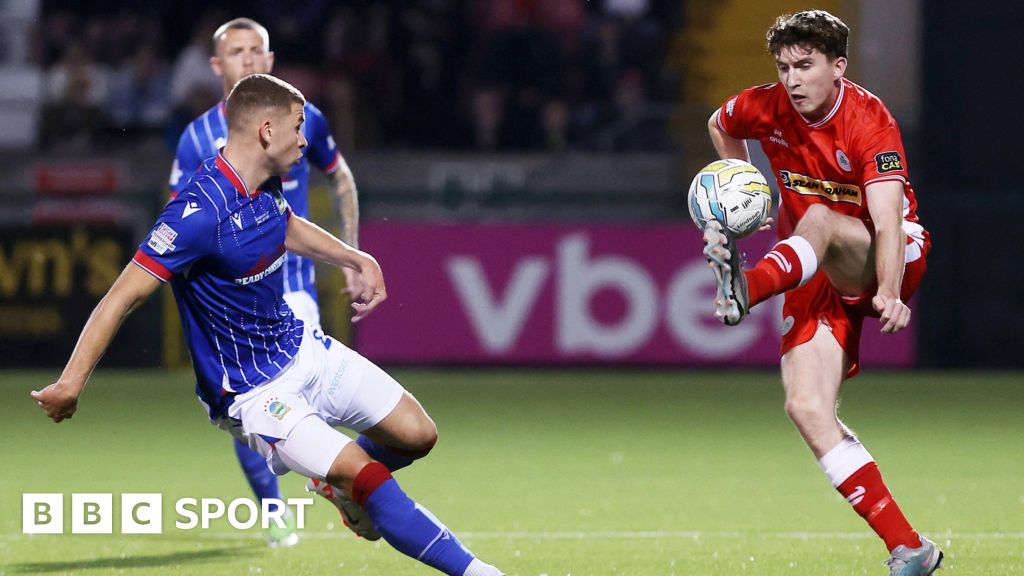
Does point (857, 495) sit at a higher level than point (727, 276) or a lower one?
lower

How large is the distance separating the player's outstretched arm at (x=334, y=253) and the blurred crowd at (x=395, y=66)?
9461 millimetres

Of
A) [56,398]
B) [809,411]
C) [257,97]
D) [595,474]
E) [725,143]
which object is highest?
[257,97]

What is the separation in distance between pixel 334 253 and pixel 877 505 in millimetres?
1912

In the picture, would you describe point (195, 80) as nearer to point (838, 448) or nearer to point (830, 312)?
point (830, 312)

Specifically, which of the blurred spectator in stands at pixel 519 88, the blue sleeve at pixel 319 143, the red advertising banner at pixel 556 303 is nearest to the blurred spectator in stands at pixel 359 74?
the blurred spectator in stands at pixel 519 88

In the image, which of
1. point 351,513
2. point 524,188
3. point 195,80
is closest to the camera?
point 351,513

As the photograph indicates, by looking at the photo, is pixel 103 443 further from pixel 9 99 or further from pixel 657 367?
pixel 9 99

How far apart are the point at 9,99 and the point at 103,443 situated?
6.85 metres

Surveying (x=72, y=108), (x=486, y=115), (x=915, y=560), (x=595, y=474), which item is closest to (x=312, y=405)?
(x=915, y=560)

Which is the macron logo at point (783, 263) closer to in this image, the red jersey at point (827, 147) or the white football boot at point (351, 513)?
the red jersey at point (827, 147)

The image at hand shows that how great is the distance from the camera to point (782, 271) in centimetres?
519

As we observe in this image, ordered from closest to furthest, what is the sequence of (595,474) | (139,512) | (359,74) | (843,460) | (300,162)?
1. (843,460)
2. (300,162)
3. (139,512)
4. (595,474)
5. (359,74)

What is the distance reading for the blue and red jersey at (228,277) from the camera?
Answer: 4.95 meters

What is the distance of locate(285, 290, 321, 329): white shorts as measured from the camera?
663cm
